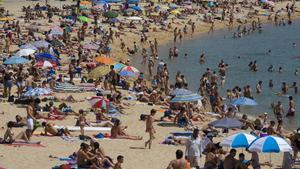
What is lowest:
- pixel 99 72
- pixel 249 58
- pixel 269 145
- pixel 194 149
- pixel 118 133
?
pixel 249 58

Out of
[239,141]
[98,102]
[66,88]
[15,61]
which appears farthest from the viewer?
[15,61]

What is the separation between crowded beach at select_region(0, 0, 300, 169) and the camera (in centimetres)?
1480

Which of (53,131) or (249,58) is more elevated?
(53,131)

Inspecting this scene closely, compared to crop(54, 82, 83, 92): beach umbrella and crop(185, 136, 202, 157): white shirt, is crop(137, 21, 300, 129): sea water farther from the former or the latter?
crop(185, 136, 202, 157): white shirt

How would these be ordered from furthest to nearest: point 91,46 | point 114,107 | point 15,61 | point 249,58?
point 249,58 → point 91,46 → point 15,61 → point 114,107

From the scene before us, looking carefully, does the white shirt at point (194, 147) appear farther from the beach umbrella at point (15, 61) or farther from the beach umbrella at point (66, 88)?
the beach umbrella at point (15, 61)

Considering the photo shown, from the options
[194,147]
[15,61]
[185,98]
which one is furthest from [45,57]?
[194,147]

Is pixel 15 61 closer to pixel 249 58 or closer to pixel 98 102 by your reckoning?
pixel 98 102

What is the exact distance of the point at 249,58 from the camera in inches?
1655

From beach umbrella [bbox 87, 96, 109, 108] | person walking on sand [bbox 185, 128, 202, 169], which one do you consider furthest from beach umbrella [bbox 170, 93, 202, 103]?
person walking on sand [bbox 185, 128, 202, 169]

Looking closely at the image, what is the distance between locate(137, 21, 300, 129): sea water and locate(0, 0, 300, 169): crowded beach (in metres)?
0.61

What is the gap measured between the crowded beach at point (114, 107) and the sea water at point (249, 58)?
615 millimetres

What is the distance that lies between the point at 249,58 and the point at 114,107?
21.7 metres

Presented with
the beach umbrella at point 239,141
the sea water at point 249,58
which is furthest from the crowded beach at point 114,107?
the sea water at point 249,58
